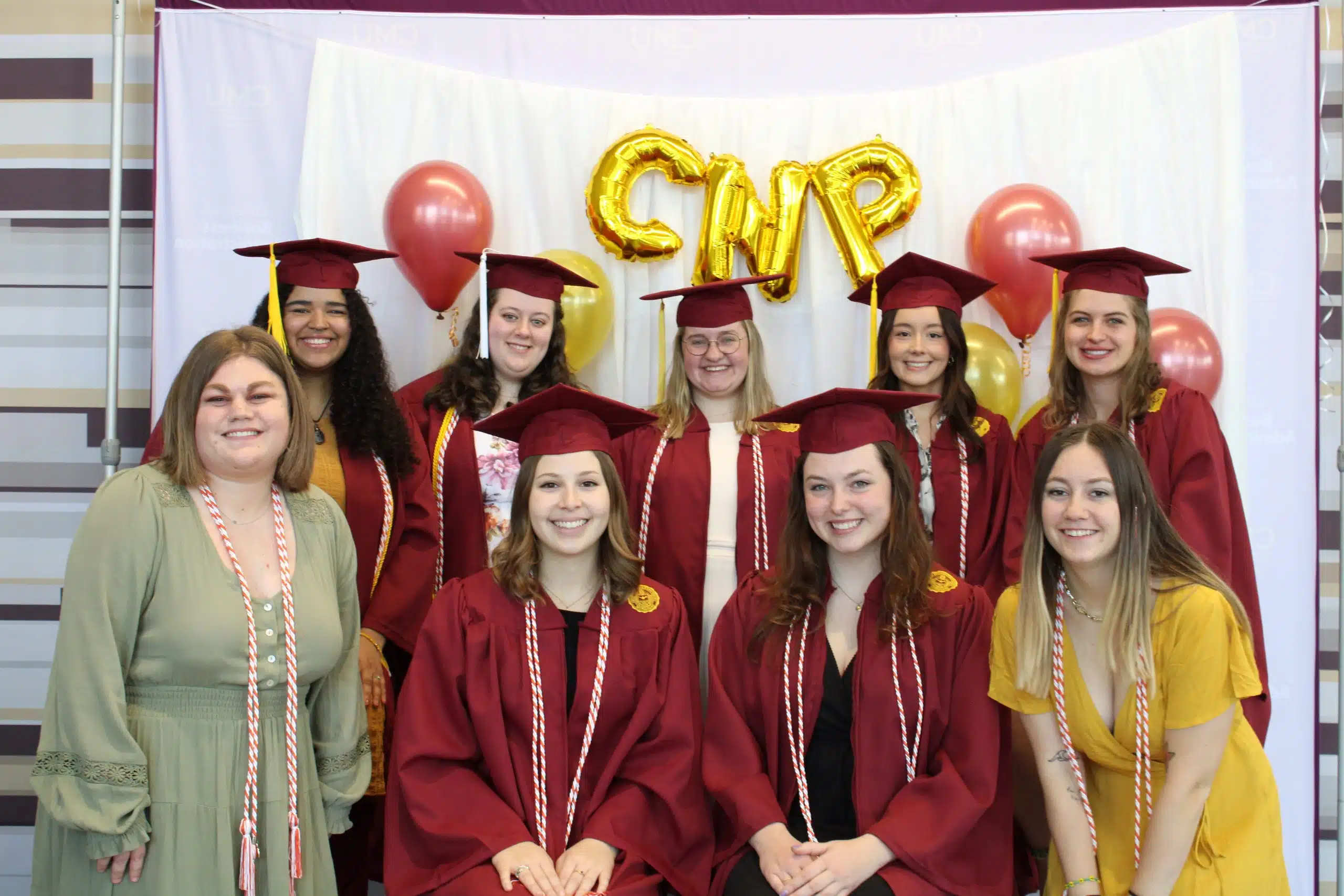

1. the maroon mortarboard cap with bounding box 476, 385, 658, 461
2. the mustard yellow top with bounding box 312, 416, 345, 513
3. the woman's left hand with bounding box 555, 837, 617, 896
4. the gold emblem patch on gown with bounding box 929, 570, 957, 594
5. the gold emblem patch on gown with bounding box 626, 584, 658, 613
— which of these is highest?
the maroon mortarboard cap with bounding box 476, 385, 658, 461

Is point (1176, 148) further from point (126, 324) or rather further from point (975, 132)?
point (126, 324)

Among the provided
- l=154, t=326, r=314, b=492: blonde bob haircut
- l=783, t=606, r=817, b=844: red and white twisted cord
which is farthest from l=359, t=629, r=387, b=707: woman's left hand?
l=783, t=606, r=817, b=844: red and white twisted cord

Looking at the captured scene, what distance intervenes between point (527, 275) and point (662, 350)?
1.69ft

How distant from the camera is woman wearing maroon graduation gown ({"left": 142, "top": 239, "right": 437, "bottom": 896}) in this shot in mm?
3207

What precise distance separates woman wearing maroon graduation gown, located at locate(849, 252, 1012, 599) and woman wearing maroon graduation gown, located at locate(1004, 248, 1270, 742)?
0.26 ft

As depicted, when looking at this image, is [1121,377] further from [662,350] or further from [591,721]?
[591,721]

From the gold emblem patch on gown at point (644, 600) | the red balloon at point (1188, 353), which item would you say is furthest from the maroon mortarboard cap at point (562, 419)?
the red balloon at point (1188, 353)

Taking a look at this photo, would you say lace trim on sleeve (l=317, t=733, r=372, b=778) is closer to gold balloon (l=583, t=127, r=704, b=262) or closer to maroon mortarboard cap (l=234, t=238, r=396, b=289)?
maroon mortarboard cap (l=234, t=238, r=396, b=289)

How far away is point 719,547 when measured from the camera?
3.33 m

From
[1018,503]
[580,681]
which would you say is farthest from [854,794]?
[1018,503]

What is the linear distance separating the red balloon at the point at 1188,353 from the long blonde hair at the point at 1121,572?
4.36ft

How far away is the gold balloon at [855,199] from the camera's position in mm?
3885

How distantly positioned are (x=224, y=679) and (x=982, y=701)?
63.3 inches

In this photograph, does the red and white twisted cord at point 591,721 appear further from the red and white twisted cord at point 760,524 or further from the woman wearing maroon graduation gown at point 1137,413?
the woman wearing maroon graduation gown at point 1137,413
